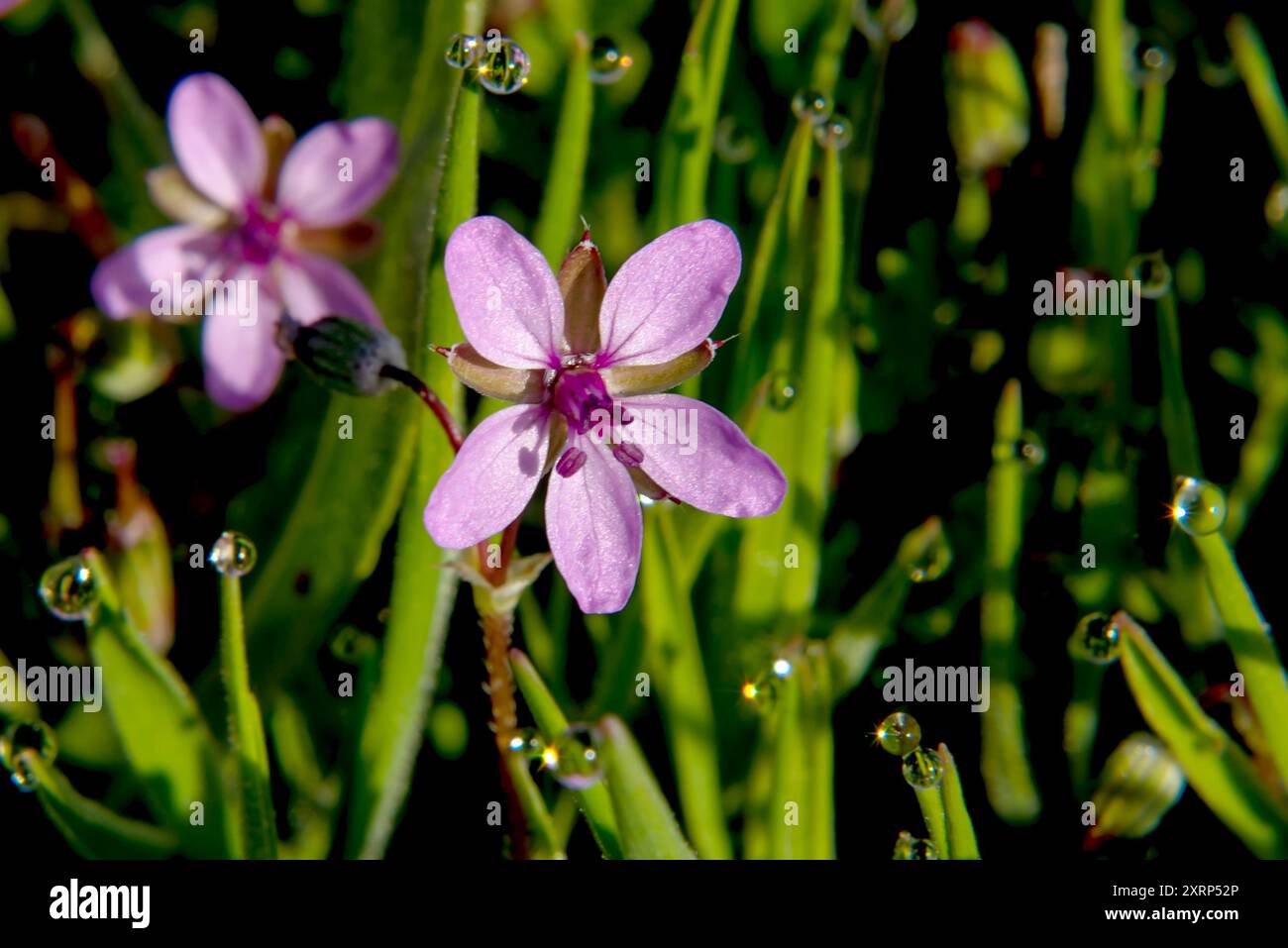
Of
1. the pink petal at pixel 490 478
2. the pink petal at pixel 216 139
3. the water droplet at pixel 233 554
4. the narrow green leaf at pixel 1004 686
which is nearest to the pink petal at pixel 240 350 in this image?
the pink petal at pixel 216 139

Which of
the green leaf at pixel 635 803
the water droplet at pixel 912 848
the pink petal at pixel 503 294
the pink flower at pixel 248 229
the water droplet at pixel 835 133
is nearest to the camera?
the pink petal at pixel 503 294

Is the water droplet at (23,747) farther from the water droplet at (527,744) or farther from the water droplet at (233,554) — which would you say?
the water droplet at (527,744)

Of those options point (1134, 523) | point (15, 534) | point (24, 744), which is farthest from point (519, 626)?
point (1134, 523)

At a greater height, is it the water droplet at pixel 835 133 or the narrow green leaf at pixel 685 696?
the water droplet at pixel 835 133

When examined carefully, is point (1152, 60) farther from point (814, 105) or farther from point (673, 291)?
point (673, 291)

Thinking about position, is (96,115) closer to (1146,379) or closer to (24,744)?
(24,744)

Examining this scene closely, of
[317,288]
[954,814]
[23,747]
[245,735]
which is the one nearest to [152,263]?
[317,288]
